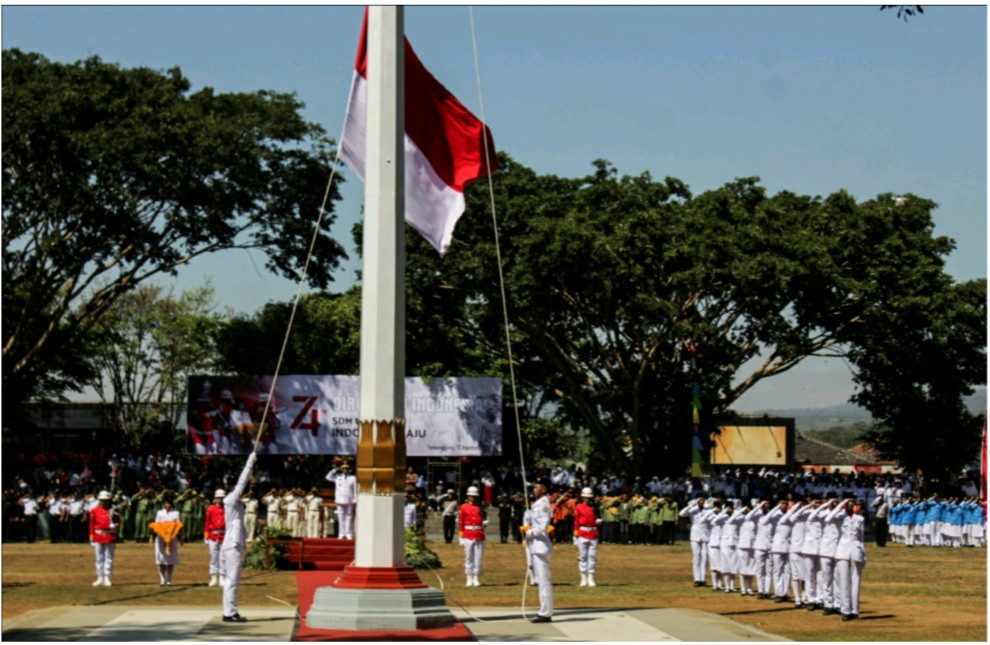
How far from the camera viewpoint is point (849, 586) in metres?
22.0

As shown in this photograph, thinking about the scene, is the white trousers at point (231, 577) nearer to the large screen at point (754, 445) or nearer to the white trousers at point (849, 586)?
the white trousers at point (849, 586)

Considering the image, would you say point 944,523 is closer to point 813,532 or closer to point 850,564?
point 813,532

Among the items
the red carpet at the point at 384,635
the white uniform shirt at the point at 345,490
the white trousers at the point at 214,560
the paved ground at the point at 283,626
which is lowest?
the paved ground at the point at 283,626

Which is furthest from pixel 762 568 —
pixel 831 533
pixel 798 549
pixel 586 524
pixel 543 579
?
pixel 543 579

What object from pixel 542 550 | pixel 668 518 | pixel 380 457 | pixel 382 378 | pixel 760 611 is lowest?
pixel 760 611

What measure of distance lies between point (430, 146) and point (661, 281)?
25.9 m

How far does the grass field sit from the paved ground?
0.90 metres

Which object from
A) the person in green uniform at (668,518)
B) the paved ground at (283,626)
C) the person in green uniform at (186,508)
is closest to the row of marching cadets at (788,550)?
the paved ground at (283,626)

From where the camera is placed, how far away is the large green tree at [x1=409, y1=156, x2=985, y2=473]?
44.2m

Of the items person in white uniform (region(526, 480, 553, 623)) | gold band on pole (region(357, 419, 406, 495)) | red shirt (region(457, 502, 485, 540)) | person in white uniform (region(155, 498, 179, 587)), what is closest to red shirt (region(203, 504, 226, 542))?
person in white uniform (region(155, 498, 179, 587))

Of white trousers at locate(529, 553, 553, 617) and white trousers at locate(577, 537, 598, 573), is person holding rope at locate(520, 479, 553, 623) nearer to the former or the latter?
white trousers at locate(529, 553, 553, 617)

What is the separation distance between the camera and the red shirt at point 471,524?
1064 inches

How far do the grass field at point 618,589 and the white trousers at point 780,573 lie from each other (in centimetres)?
34

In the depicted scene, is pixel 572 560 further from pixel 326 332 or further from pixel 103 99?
pixel 326 332
